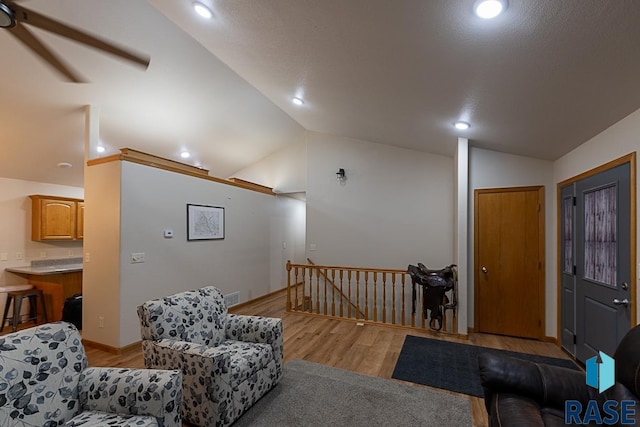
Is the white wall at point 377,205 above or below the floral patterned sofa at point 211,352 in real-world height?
above

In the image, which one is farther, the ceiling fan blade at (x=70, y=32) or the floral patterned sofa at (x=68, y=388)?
the ceiling fan blade at (x=70, y=32)

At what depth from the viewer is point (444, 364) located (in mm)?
2965

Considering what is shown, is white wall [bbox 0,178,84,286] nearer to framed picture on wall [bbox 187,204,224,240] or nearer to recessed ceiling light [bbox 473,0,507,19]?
framed picture on wall [bbox 187,204,224,240]

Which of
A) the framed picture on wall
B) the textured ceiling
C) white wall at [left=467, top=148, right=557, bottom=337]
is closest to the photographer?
the textured ceiling

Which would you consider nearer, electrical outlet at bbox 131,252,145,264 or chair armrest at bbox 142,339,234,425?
chair armrest at bbox 142,339,234,425

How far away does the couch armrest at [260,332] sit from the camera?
2.47m

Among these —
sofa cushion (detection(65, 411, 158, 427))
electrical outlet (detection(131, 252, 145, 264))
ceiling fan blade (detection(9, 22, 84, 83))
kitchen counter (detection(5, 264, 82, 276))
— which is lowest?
sofa cushion (detection(65, 411, 158, 427))

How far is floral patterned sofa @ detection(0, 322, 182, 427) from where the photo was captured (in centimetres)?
136

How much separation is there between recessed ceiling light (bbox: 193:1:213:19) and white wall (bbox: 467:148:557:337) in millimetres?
3509

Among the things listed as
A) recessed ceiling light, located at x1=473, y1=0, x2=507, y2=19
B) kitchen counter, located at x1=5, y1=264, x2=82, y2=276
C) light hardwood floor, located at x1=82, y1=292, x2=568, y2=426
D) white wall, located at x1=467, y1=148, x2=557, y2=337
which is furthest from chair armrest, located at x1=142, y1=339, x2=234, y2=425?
kitchen counter, located at x1=5, y1=264, x2=82, y2=276

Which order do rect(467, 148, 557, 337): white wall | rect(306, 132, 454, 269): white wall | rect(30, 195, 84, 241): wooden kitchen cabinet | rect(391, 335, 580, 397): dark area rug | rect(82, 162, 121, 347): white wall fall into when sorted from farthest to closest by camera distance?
1. rect(306, 132, 454, 269): white wall
2. rect(30, 195, 84, 241): wooden kitchen cabinet
3. rect(467, 148, 557, 337): white wall
4. rect(82, 162, 121, 347): white wall
5. rect(391, 335, 580, 397): dark area rug

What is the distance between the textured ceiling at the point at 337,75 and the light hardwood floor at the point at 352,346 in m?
2.39

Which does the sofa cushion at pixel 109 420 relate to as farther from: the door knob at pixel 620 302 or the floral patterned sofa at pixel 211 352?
the door knob at pixel 620 302

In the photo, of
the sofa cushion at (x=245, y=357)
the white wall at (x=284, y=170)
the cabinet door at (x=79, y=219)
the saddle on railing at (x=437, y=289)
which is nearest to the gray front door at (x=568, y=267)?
the saddle on railing at (x=437, y=289)
